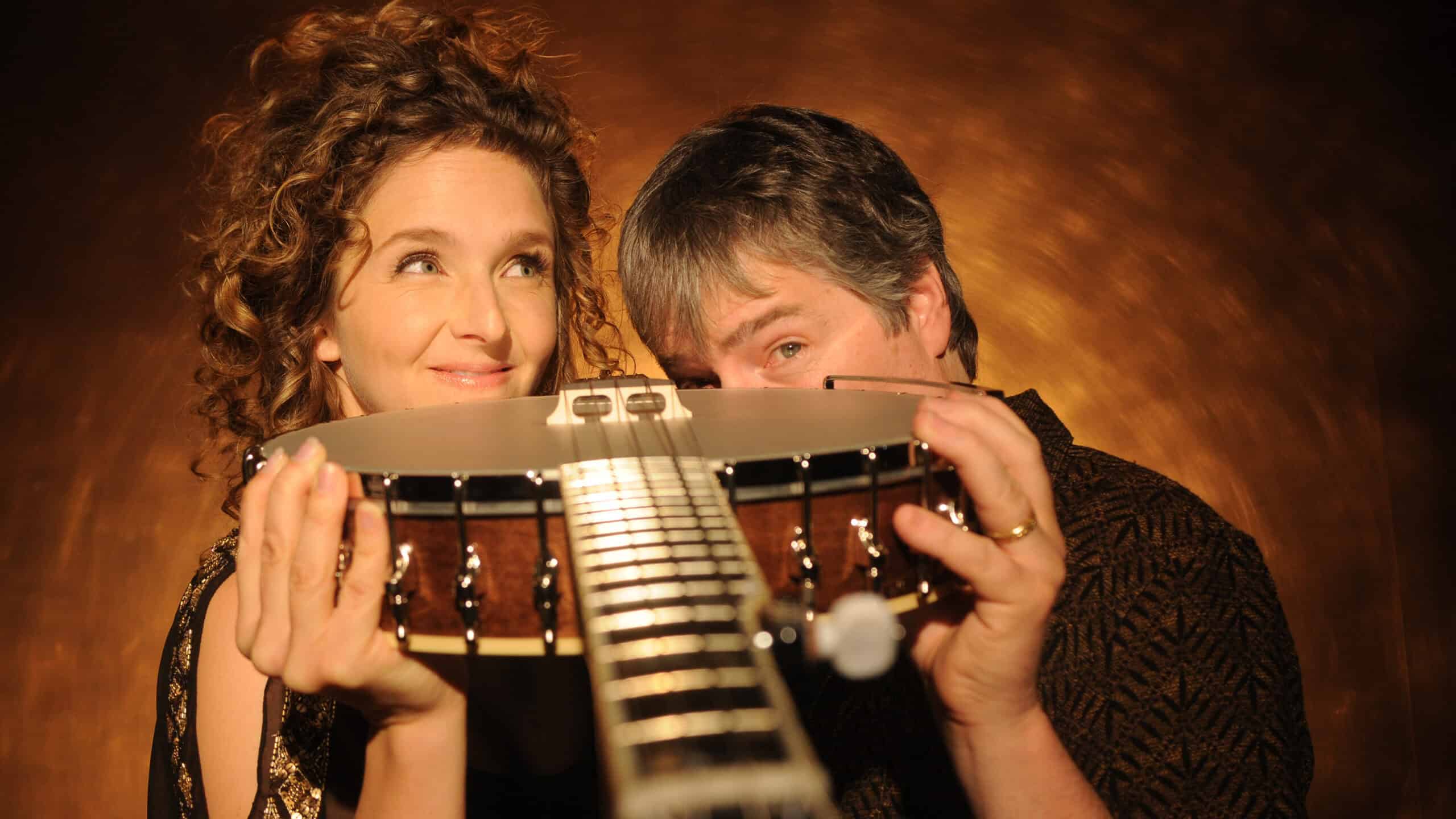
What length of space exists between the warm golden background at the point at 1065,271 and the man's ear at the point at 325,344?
0.73 meters

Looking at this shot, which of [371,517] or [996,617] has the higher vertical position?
→ [371,517]

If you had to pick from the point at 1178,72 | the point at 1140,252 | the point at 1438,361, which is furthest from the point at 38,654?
the point at 1438,361

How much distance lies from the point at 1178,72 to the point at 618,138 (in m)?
1.34

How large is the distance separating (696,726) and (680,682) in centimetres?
4

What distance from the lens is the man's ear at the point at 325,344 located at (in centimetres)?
177

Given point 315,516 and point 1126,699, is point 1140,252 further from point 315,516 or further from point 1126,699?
point 315,516

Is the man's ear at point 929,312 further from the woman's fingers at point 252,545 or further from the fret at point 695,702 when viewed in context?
the fret at point 695,702

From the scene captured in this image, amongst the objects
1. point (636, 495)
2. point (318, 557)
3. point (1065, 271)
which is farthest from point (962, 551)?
point (1065, 271)

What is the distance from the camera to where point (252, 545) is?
0.88 metres

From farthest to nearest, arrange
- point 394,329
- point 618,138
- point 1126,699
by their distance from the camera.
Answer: point 618,138, point 394,329, point 1126,699

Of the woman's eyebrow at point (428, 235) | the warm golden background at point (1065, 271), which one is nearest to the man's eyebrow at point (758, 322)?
the woman's eyebrow at point (428, 235)

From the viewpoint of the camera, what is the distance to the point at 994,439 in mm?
846

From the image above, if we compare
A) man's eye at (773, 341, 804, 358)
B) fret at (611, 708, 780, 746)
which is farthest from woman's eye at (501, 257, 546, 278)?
fret at (611, 708, 780, 746)

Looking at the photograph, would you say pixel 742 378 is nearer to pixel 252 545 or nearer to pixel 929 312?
pixel 929 312
